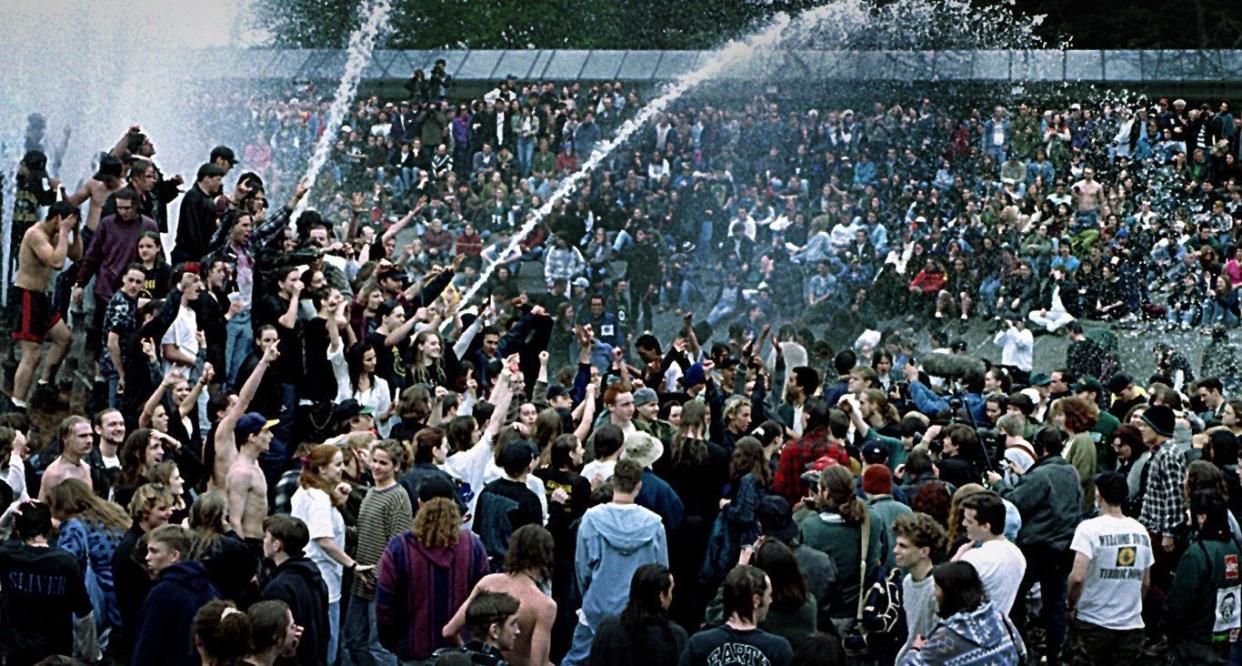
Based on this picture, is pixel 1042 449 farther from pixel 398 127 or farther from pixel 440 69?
pixel 440 69

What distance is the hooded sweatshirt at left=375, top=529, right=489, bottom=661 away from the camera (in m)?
9.02

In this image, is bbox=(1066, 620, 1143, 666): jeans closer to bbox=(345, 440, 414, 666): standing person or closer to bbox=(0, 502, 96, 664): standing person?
bbox=(345, 440, 414, 666): standing person

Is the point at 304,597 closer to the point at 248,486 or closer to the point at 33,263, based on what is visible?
the point at 248,486

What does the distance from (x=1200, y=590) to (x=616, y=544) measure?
316cm

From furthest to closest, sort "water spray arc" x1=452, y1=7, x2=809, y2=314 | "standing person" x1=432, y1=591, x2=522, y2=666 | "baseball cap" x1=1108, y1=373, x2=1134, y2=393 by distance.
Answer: "water spray arc" x1=452, y1=7, x2=809, y2=314 < "baseball cap" x1=1108, y1=373, x2=1134, y2=393 < "standing person" x1=432, y1=591, x2=522, y2=666

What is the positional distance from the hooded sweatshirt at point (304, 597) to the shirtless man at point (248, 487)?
1461 mm

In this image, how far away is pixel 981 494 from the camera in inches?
367

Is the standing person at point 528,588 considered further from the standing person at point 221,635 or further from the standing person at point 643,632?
the standing person at point 221,635

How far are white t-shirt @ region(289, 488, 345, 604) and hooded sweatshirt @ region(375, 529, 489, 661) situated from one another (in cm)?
65

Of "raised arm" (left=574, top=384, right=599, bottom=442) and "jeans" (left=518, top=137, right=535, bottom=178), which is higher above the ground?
"jeans" (left=518, top=137, right=535, bottom=178)

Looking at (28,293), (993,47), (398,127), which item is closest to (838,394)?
(28,293)

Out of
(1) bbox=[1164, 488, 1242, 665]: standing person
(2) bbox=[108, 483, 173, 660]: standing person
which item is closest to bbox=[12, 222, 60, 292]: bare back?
(2) bbox=[108, 483, 173, 660]: standing person

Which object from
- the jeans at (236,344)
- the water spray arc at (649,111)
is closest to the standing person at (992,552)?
the jeans at (236,344)

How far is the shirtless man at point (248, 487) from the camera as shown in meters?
10.1
